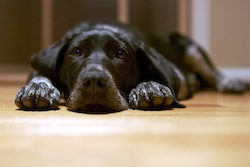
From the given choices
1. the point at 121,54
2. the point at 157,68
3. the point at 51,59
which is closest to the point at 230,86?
the point at 157,68

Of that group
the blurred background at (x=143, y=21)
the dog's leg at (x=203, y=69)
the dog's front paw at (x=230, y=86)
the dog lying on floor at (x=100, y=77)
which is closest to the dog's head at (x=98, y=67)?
the dog lying on floor at (x=100, y=77)

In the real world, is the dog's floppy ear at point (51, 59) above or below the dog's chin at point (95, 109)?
above

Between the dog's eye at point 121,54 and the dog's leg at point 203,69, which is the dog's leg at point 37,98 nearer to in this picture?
the dog's eye at point 121,54

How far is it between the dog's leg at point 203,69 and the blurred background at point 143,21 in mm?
628

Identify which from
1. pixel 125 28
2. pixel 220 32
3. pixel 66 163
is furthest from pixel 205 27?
pixel 66 163

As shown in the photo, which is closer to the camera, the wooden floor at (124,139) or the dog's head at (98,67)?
the wooden floor at (124,139)

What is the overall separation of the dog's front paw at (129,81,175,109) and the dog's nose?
0.87 ft

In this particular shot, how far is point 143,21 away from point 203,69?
1.85m

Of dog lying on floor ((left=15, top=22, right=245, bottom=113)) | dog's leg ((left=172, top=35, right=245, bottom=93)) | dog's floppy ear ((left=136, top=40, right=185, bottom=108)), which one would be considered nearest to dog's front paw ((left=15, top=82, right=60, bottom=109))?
dog lying on floor ((left=15, top=22, right=245, bottom=113))

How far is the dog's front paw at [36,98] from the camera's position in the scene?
215 centimetres

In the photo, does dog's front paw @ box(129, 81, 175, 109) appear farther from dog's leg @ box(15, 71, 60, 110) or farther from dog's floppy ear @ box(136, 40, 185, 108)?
dog's leg @ box(15, 71, 60, 110)

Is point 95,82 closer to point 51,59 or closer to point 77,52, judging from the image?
point 77,52

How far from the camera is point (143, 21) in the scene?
220 inches

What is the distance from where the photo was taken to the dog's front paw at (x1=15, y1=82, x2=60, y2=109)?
2.15 m
